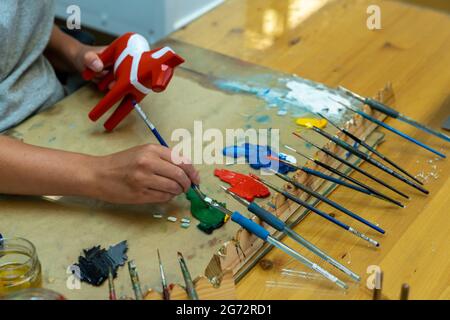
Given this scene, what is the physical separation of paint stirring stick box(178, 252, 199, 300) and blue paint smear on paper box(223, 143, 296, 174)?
9.9 inches

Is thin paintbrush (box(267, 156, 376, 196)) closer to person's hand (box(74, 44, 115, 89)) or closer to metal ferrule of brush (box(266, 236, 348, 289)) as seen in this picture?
metal ferrule of brush (box(266, 236, 348, 289))

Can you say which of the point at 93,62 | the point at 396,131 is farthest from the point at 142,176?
the point at 396,131

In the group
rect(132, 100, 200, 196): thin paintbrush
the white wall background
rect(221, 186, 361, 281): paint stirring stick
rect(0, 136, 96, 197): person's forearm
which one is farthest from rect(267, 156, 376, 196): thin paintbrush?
the white wall background

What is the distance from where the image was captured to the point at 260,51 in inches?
56.4

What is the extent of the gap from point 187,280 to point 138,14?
4.31 feet

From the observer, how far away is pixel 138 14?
1.98 meters

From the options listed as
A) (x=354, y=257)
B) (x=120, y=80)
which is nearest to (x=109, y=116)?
(x=120, y=80)

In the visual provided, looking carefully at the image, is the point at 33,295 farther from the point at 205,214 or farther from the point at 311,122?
the point at 311,122

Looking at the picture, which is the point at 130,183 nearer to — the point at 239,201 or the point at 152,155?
the point at 152,155

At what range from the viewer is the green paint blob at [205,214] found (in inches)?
37.6

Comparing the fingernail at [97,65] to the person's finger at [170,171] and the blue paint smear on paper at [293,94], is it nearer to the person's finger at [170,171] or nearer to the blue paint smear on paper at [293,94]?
the blue paint smear on paper at [293,94]

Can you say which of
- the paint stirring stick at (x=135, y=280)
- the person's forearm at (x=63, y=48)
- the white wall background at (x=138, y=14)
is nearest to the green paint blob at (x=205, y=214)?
the paint stirring stick at (x=135, y=280)

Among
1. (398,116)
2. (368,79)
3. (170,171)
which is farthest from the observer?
(368,79)
